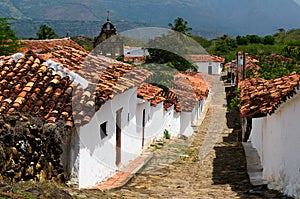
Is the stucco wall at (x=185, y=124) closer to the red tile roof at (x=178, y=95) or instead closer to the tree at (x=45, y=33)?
the red tile roof at (x=178, y=95)

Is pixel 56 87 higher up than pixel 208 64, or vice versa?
pixel 208 64

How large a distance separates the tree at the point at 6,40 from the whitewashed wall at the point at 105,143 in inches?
205

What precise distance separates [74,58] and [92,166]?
12.2 ft

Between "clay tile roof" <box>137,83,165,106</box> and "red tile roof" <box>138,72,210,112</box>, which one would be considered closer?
"clay tile roof" <box>137,83,165,106</box>

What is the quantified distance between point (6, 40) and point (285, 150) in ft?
36.5

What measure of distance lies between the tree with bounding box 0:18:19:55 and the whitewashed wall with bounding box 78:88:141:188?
17.1 feet

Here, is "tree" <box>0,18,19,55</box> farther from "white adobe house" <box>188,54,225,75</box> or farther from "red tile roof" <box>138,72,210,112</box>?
"white adobe house" <box>188,54,225,75</box>

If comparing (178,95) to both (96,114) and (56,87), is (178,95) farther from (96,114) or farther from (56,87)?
(56,87)

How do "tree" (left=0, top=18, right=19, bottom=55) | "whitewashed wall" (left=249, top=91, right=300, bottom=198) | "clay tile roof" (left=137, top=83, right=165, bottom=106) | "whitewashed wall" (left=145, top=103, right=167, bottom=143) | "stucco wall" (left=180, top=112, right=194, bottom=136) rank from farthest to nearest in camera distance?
"stucco wall" (left=180, top=112, right=194, bottom=136) → "whitewashed wall" (left=145, top=103, right=167, bottom=143) → "clay tile roof" (left=137, top=83, right=165, bottom=106) → "tree" (left=0, top=18, right=19, bottom=55) → "whitewashed wall" (left=249, top=91, right=300, bottom=198)

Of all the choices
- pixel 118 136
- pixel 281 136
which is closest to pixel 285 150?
pixel 281 136

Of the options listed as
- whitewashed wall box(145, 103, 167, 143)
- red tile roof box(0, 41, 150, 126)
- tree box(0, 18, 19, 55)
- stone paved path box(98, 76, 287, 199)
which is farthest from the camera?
whitewashed wall box(145, 103, 167, 143)

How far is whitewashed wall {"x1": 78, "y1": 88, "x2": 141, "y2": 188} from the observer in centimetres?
921

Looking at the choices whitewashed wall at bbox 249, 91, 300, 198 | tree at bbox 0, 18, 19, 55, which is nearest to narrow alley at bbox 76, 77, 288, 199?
whitewashed wall at bbox 249, 91, 300, 198

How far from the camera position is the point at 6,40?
15.8 metres
